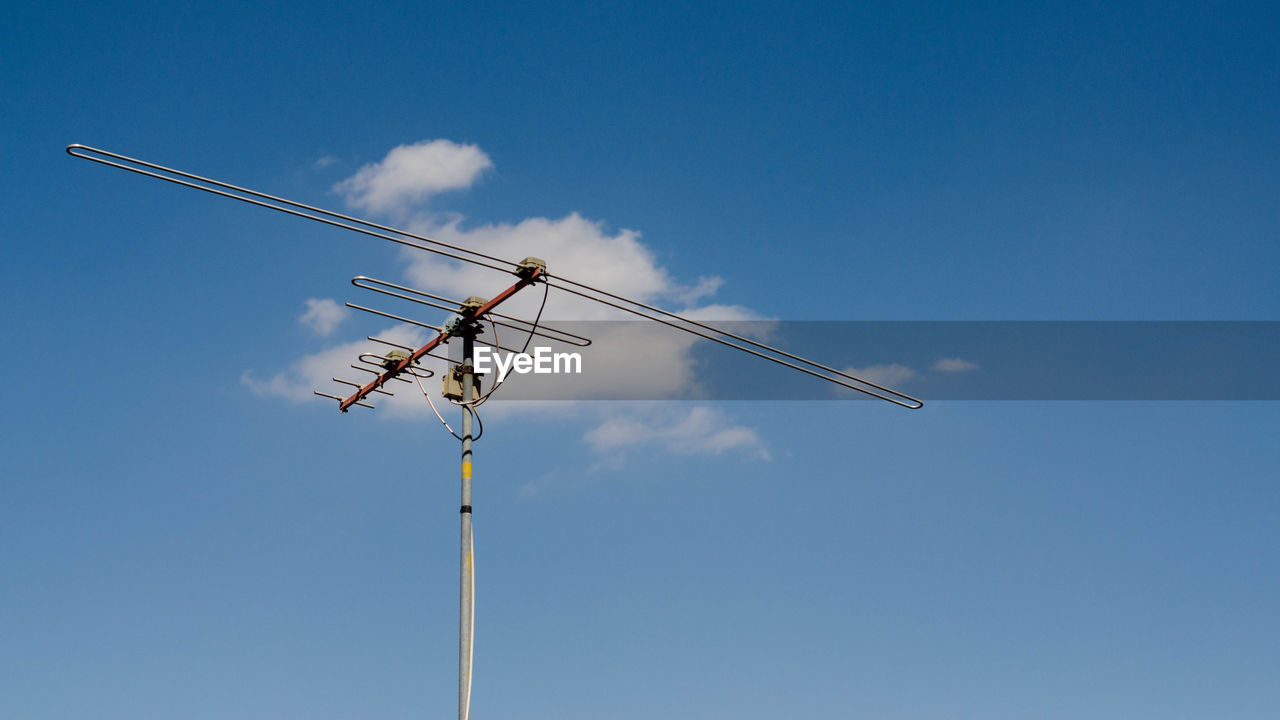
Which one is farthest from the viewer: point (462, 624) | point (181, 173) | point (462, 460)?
point (462, 460)

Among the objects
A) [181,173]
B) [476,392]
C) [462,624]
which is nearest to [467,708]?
[462,624]

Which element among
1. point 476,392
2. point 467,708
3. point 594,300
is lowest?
point 467,708

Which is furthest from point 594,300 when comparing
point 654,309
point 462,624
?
point 462,624

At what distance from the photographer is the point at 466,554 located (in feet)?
43.6

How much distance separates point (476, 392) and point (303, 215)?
310cm

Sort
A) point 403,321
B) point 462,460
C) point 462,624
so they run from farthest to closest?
point 403,321
point 462,460
point 462,624

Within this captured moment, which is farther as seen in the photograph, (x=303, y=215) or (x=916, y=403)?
(x=916, y=403)

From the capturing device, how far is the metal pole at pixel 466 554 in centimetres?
1264

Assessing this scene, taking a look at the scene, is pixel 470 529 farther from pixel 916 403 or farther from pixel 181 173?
pixel 916 403

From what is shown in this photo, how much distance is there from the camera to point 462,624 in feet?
42.3

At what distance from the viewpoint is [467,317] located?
14.3 meters

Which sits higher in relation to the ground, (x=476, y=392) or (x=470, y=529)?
(x=476, y=392)

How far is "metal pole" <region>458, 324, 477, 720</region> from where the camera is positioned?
12.6 meters

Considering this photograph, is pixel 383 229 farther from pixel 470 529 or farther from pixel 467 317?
pixel 470 529
